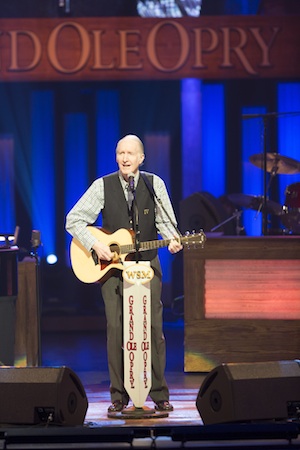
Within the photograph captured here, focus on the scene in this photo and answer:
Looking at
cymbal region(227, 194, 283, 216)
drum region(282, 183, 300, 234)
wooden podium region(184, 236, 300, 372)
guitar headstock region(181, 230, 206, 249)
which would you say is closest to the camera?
guitar headstock region(181, 230, 206, 249)

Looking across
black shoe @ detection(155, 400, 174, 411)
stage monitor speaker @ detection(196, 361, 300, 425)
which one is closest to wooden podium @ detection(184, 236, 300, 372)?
black shoe @ detection(155, 400, 174, 411)

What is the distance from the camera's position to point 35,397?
4414 millimetres

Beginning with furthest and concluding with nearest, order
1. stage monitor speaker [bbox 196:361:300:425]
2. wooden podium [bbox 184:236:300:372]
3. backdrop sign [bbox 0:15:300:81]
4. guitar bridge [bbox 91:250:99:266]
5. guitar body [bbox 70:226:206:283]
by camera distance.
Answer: backdrop sign [bbox 0:15:300:81] → wooden podium [bbox 184:236:300:372] → guitar bridge [bbox 91:250:99:266] → guitar body [bbox 70:226:206:283] → stage monitor speaker [bbox 196:361:300:425]

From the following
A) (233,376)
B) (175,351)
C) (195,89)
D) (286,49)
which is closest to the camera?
(233,376)

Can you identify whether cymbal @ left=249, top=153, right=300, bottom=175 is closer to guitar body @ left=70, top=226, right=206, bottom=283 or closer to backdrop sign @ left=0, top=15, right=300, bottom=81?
backdrop sign @ left=0, top=15, right=300, bottom=81

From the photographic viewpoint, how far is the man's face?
17.9 ft

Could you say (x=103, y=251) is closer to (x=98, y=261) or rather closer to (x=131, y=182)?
(x=98, y=261)

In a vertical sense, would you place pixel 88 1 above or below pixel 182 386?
above

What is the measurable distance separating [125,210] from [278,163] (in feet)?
14.4

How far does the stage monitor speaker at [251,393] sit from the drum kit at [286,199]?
13.0 ft

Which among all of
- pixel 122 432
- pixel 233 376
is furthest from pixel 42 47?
pixel 122 432

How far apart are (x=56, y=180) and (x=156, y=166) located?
4.29 feet

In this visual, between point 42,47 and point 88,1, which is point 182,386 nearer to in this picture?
point 42,47

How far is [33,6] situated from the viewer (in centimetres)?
1175
